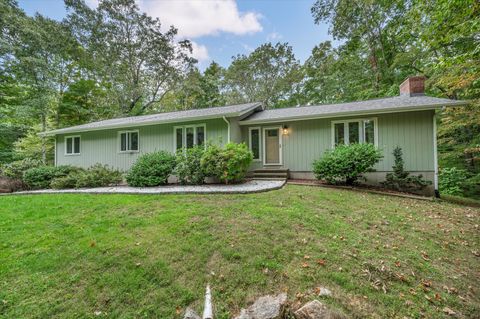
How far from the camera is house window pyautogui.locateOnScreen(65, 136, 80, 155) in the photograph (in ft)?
43.2

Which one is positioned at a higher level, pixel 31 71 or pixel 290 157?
pixel 31 71

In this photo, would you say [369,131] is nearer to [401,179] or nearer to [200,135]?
[401,179]

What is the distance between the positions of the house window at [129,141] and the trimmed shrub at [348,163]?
878 centimetres

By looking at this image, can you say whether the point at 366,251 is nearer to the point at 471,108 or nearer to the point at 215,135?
the point at 215,135

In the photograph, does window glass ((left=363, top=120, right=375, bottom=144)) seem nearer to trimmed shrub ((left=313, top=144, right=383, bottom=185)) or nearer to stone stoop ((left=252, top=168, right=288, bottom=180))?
trimmed shrub ((left=313, top=144, right=383, bottom=185))

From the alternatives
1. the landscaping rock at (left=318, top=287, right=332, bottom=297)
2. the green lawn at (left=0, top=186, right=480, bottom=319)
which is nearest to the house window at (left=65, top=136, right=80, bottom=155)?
the green lawn at (left=0, top=186, right=480, bottom=319)

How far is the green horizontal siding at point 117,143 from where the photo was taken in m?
10.1

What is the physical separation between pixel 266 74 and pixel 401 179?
17.2 m

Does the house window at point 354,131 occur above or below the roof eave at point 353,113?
below

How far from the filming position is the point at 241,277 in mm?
2938

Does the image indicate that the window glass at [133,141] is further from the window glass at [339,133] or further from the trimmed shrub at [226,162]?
the window glass at [339,133]

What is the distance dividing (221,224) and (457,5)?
6959mm

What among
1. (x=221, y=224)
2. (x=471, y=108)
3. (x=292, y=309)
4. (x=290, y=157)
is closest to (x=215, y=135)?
(x=290, y=157)

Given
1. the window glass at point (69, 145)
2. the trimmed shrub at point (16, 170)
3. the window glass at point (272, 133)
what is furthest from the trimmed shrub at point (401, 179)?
the trimmed shrub at point (16, 170)
